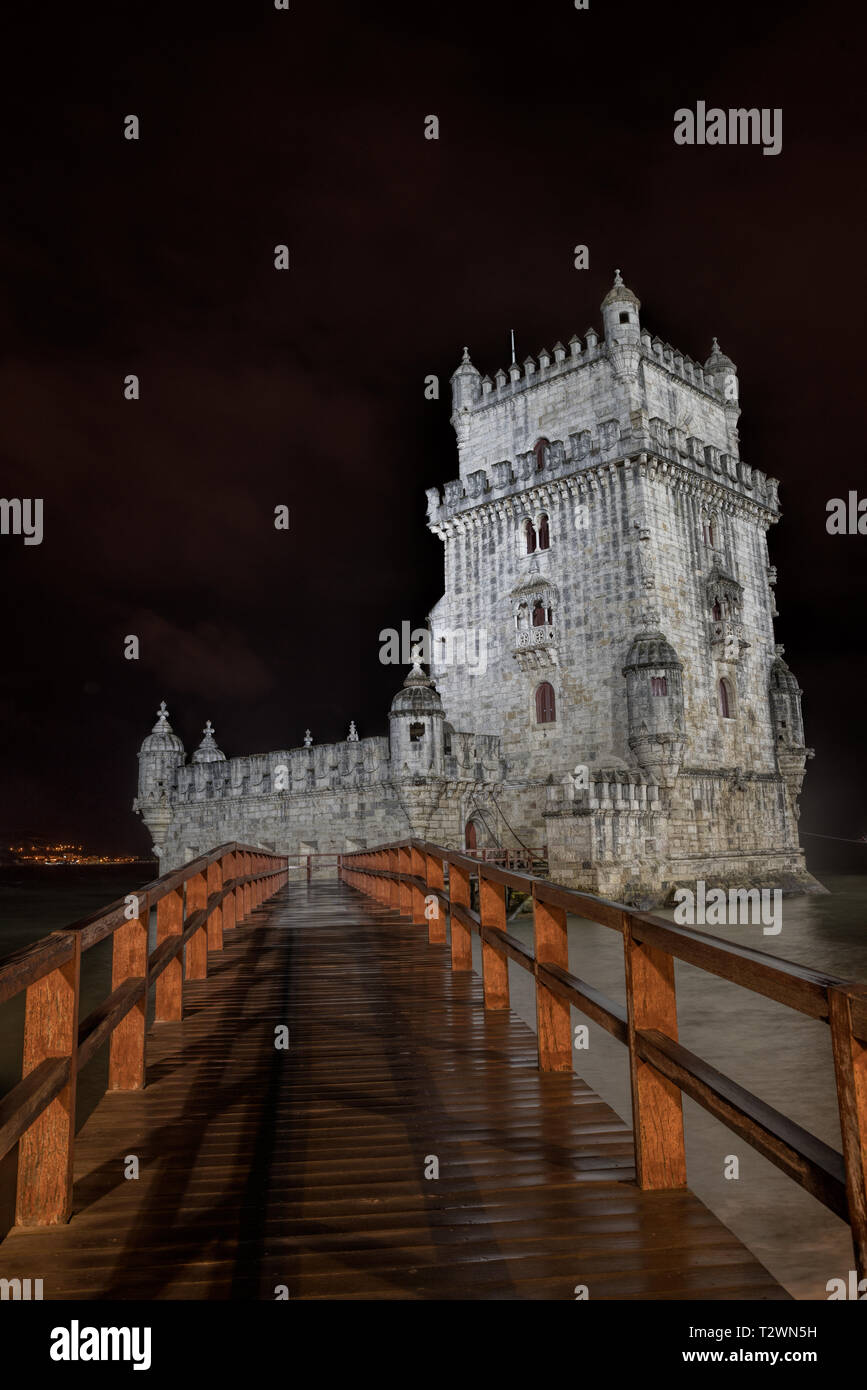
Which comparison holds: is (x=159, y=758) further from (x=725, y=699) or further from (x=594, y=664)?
(x=725, y=699)

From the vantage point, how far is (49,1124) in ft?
10.7

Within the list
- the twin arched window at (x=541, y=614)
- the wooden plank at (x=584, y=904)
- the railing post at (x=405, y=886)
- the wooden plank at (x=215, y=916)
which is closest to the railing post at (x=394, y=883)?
the railing post at (x=405, y=886)

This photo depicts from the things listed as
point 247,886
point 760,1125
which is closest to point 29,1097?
point 760,1125

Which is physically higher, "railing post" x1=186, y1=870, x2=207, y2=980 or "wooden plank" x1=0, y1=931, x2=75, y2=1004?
"wooden plank" x1=0, y1=931, x2=75, y2=1004

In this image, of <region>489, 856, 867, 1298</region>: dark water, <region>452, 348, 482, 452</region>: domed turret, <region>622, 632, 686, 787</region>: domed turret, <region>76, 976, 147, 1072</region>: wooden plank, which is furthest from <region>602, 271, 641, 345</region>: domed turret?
<region>76, 976, 147, 1072</region>: wooden plank

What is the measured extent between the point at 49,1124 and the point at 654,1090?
233cm

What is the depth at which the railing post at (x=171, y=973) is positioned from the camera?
6.48m

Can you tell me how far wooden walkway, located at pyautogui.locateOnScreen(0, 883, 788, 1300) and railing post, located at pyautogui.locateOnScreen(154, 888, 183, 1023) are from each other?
0.95 feet

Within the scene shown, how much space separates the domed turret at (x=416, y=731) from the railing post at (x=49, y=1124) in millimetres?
22517

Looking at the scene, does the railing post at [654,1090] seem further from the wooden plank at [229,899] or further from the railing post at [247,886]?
the railing post at [247,886]

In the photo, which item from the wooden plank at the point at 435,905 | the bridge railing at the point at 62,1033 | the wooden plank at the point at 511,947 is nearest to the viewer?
the bridge railing at the point at 62,1033

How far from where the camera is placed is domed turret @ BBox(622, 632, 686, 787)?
2472 centimetres

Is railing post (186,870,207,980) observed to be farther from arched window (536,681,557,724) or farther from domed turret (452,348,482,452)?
domed turret (452,348,482,452)
